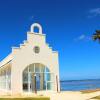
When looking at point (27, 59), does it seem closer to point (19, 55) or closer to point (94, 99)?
point (19, 55)

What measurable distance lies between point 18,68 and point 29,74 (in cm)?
190

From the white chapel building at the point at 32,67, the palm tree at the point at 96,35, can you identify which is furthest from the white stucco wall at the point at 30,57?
the palm tree at the point at 96,35

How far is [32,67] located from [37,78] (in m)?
2.04

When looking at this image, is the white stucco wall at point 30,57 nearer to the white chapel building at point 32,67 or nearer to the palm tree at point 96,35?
the white chapel building at point 32,67

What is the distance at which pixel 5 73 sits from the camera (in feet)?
137

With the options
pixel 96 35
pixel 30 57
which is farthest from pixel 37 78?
pixel 96 35

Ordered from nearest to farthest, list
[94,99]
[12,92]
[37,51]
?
1. [94,99]
2. [12,92]
3. [37,51]

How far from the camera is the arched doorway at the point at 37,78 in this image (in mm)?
37250

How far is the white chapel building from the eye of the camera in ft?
119

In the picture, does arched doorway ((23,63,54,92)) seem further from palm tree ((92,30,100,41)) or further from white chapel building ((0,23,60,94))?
palm tree ((92,30,100,41))

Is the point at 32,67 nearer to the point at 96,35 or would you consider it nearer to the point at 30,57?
the point at 30,57

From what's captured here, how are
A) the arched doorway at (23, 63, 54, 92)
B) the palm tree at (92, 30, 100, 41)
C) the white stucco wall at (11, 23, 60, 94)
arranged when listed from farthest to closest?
the palm tree at (92, 30, 100, 41)
the arched doorway at (23, 63, 54, 92)
the white stucco wall at (11, 23, 60, 94)

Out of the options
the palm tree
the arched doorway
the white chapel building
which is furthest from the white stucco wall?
the palm tree

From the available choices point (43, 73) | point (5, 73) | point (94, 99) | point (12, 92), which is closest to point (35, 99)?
point (94, 99)
